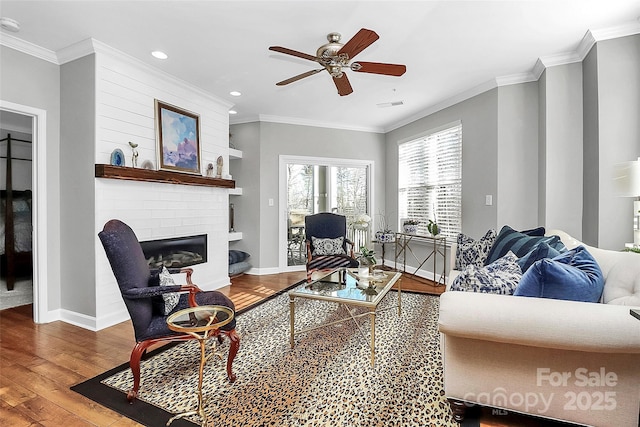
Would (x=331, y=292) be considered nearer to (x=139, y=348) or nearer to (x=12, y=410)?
(x=139, y=348)

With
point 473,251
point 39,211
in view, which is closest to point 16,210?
point 39,211

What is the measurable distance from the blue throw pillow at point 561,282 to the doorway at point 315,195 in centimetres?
396

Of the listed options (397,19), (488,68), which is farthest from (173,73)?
(488,68)

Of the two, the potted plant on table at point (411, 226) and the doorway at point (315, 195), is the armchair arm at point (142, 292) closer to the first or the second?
the doorway at point (315, 195)

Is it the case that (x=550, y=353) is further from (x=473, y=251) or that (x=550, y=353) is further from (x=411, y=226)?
(x=411, y=226)

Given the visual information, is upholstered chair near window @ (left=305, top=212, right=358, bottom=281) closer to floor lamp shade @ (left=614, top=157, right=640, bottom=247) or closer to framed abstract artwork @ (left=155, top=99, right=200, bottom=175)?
framed abstract artwork @ (left=155, top=99, right=200, bottom=175)

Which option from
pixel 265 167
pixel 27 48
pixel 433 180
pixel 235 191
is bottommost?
pixel 235 191

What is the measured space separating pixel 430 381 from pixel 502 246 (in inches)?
53.7

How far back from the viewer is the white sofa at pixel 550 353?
129 centimetres

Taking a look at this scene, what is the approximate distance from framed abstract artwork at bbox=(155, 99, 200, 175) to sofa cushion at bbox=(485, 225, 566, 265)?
354 centimetres

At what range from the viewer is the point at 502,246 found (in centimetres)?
263

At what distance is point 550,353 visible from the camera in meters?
1.42

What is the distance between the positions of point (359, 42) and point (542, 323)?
2032 millimetres

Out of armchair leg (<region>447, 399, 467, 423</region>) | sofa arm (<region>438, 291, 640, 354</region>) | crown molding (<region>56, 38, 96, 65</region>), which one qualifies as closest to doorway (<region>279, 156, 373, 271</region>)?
crown molding (<region>56, 38, 96, 65</region>)
